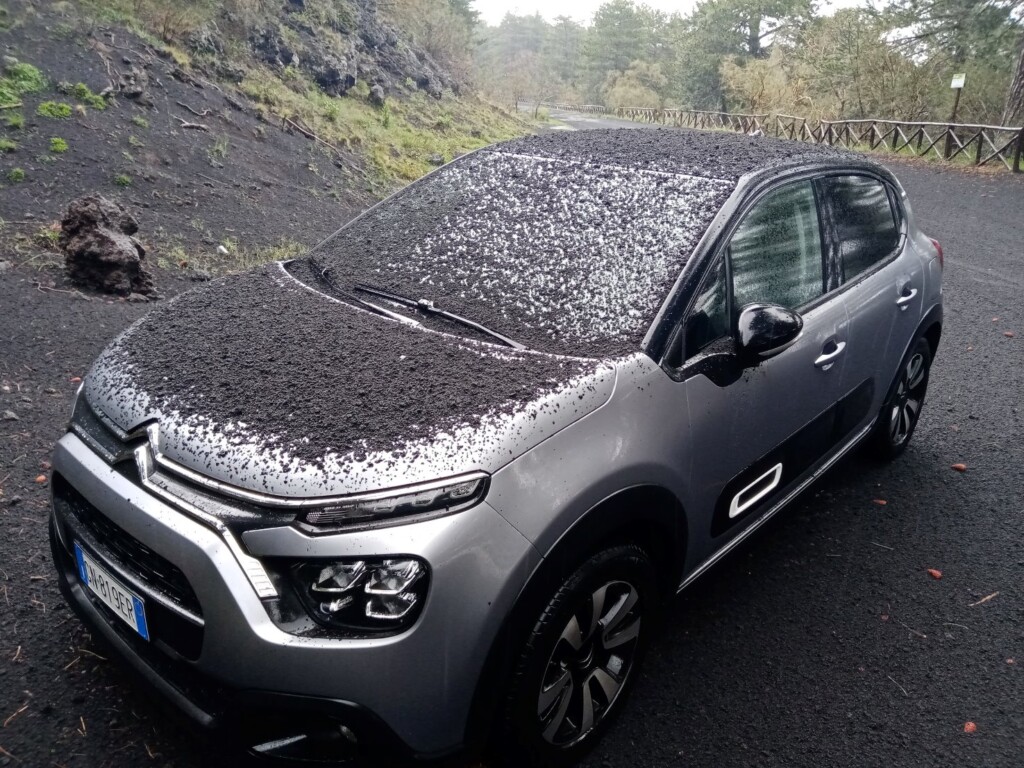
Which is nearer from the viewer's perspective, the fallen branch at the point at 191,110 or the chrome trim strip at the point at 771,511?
the chrome trim strip at the point at 771,511

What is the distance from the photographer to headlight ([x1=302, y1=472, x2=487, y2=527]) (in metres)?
1.84

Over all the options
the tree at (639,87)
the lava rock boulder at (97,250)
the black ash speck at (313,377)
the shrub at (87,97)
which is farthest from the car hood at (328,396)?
the tree at (639,87)

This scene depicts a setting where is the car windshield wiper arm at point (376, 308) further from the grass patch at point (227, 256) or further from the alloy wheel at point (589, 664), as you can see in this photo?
the grass patch at point (227, 256)

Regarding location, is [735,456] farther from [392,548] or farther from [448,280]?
[392,548]

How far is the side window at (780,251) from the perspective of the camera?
9.05 ft

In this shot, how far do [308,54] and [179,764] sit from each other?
17.2 meters

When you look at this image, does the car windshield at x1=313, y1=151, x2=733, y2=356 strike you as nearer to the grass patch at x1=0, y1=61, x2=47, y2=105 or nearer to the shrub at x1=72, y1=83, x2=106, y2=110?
the grass patch at x1=0, y1=61, x2=47, y2=105

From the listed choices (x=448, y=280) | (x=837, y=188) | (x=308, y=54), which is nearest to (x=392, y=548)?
(x=448, y=280)

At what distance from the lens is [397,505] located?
6.07 feet

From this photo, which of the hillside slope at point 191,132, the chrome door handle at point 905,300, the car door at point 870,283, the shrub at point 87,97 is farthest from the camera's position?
the shrub at point 87,97

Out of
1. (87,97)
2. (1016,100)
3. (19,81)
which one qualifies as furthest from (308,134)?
(1016,100)

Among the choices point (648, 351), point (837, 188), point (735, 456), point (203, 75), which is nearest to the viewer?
point (648, 351)

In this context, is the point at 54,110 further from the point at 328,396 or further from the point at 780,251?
the point at 780,251

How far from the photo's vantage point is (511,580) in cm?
189
